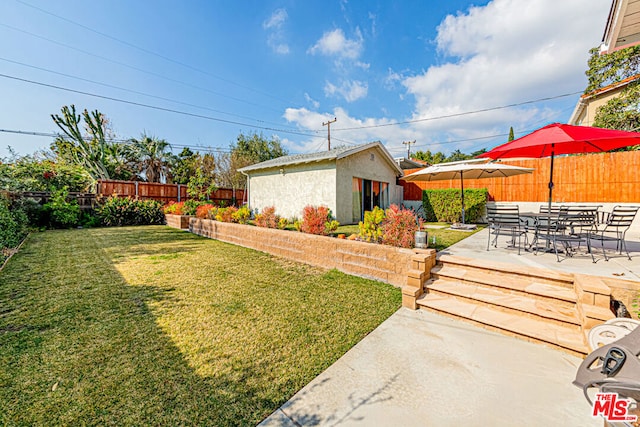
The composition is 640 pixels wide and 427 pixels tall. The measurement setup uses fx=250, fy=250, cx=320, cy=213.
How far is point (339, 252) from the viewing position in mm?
5320

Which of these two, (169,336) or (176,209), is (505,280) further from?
(176,209)

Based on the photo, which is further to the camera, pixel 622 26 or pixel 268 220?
pixel 268 220

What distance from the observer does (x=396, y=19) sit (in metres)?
Answer: 11.9

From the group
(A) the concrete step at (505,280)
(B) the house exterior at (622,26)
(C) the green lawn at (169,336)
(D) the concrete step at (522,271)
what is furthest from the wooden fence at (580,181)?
(C) the green lawn at (169,336)

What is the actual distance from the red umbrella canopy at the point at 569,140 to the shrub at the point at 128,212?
1575 cm

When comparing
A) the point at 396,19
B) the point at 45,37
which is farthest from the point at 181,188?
the point at 396,19

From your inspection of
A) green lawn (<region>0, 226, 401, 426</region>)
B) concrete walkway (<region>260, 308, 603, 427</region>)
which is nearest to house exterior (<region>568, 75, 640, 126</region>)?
concrete walkway (<region>260, 308, 603, 427</region>)

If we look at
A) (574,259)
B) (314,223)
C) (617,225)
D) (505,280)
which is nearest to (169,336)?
(314,223)

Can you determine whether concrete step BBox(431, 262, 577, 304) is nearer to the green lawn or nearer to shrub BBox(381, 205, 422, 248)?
shrub BBox(381, 205, 422, 248)

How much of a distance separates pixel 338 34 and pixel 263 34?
4.21 meters

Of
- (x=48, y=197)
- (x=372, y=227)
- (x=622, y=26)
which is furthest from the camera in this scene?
(x=48, y=197)

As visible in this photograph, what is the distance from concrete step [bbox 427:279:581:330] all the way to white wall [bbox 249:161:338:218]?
704 centimetres

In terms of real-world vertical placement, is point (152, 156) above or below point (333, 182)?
above

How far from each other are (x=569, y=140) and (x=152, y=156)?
2626 centimetres
